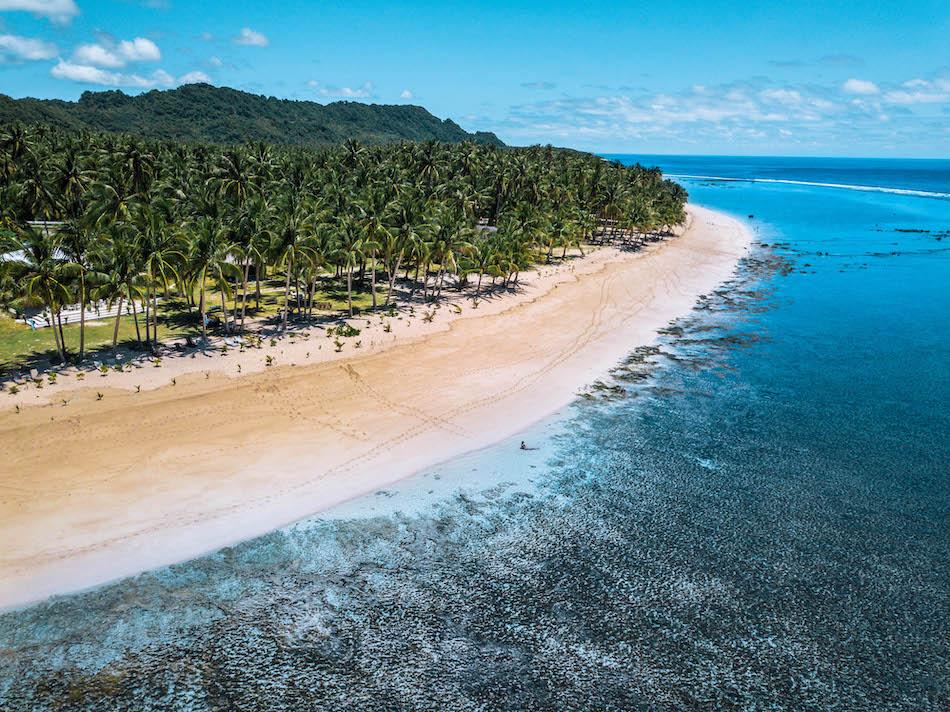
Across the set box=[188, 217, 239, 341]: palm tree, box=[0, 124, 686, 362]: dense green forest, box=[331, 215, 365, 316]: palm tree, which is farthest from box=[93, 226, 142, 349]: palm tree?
box=[331, 215, 365, 316]: palm tree

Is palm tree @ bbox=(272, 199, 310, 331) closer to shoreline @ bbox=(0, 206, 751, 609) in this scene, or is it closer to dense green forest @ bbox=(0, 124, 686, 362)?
dense green forest @ bbox=(0, 124, 686, 362)

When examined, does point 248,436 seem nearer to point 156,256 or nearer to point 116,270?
point 156,256

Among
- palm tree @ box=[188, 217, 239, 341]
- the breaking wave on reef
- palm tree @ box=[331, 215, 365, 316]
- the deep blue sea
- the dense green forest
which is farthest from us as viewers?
palm tree @ box=[331, 215, 365, 316]

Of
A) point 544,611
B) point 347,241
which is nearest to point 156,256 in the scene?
point 347,241

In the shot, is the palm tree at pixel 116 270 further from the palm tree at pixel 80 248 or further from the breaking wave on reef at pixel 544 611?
the breaking wave on reef at pixel 544 611

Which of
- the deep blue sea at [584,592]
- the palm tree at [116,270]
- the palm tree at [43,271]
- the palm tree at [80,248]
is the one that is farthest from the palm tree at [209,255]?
the deep blue sea at [584,592]
